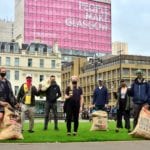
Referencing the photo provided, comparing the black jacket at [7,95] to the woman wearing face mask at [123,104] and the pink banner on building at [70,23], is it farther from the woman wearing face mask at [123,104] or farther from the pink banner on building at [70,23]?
the pink banner on building at [70,23]

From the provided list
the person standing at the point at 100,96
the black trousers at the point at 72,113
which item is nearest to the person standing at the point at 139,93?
the black trousers at the point at 72,113

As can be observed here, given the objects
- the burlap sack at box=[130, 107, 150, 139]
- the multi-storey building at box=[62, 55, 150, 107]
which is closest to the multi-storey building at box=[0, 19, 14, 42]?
the multi-storey building at box=[62, 55, 150, 107]

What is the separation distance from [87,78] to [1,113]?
11980cm

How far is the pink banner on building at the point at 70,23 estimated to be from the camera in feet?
519

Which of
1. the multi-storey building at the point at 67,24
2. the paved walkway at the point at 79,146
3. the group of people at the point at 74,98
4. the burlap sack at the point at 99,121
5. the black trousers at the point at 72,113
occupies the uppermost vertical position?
the multi-storey building at the point at 67,24

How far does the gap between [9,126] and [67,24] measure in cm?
15387

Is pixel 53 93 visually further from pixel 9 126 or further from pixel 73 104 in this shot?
pixel 9 126

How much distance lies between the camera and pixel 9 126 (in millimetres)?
12477

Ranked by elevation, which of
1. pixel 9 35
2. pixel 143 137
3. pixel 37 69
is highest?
pixel 9 35

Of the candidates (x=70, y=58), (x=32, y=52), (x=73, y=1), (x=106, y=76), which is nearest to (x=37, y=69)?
(x=32, y=52)

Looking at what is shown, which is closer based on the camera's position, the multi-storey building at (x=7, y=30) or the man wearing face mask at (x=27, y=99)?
the man wearing face mask at (x=27, y=99)

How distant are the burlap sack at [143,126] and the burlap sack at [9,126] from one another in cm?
337

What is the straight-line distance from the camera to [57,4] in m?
162

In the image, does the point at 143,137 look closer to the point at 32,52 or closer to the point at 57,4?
the point at 32,52
